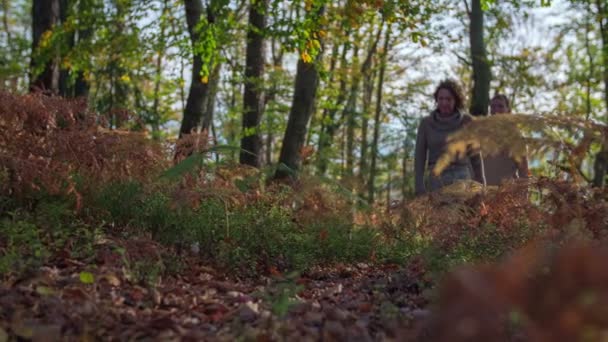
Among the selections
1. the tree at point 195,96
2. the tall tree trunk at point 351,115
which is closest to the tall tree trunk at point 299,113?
the tree at point 195,96

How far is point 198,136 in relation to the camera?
5.61m

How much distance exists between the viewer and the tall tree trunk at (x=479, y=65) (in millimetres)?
10758

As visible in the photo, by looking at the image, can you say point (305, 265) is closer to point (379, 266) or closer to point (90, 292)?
point (379, 266)

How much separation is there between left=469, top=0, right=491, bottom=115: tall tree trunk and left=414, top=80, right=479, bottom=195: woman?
157 inches

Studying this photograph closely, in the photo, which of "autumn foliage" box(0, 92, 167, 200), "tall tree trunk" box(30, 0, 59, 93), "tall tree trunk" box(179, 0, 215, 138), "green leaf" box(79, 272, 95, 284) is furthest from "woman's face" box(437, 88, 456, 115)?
"tall tree trunk" box(30, 0, 59, 93)

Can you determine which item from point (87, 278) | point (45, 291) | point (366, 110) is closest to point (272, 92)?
point (366, 110)

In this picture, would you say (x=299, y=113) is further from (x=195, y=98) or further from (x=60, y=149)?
(x=60, y=149)

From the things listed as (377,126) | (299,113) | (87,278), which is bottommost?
(87,278)

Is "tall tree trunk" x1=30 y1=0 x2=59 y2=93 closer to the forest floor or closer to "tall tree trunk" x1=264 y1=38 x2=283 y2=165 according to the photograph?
"tall tree trunk" x1=264 y1=38 x2=283 y2=165

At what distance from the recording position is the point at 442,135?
6.79 meters

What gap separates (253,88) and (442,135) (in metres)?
5.61

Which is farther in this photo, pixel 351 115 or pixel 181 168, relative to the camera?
pixel 351 115

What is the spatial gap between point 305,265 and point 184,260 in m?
0.81

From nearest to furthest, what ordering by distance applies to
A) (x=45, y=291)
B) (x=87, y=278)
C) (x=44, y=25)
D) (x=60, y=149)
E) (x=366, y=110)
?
(x=45, y=291)
(x=87, y=278)
(x=60, y=149)
(x=44, y=25)
(x=366, y=110)
